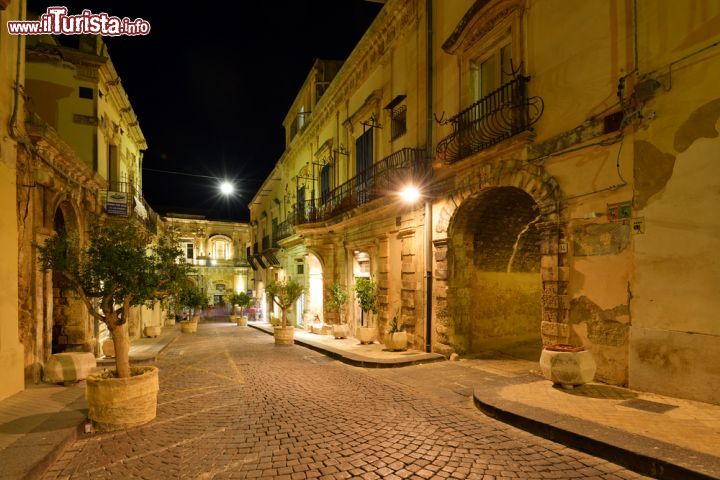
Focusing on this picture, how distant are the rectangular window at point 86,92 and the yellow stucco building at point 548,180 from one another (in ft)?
29.2

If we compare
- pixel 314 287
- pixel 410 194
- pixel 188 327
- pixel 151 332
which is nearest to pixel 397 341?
pixel 410 194

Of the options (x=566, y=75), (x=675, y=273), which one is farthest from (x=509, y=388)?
(x=566, y=75)

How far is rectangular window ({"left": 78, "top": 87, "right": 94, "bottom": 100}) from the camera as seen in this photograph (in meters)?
12.4

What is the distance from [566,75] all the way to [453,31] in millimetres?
3938

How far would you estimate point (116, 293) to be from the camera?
610 centimetres

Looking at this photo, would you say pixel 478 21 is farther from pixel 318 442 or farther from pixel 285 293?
pixel 285 293

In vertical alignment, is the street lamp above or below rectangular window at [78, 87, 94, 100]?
below

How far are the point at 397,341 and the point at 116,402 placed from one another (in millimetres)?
7109

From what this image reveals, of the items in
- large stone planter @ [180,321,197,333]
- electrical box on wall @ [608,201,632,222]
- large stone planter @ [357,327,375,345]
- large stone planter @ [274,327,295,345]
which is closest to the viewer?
electrical box on wall @ [608,201,632,222]

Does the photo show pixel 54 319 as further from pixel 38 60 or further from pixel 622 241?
pixel 622 241

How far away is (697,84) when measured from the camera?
560 cm

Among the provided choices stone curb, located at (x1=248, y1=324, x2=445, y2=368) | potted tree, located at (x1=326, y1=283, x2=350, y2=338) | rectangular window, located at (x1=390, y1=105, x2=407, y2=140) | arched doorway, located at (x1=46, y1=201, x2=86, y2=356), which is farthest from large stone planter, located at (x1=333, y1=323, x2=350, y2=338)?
arched doorway, located at (x1=46, y1=201, x2=86, y2=356)

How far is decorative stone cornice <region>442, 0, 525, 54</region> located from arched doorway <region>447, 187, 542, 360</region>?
3762 mm

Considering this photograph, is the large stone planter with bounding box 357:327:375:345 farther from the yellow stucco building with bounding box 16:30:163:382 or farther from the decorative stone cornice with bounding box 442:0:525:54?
the decorative stone cornice with bounding box 442:0:525:54
